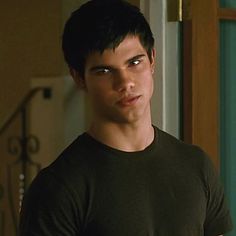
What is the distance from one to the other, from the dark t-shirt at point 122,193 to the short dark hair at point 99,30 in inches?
7.1

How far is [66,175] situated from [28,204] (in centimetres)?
9


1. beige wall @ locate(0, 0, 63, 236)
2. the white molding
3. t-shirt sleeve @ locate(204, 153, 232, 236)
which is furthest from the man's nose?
beige wall @ locate(0, 0, 63, 236)

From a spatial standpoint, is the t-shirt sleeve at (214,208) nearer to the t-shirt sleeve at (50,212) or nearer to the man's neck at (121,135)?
the man's neck at (121,135)

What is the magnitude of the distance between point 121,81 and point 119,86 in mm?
10

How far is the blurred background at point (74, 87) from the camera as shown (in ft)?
5.56

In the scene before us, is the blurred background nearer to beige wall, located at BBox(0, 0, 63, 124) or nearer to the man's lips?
beige wall, located at BBox(0, 0, 63, 124)

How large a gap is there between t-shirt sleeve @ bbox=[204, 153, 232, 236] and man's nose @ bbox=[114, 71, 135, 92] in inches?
11.2

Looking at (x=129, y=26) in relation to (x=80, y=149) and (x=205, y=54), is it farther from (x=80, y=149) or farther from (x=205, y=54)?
(x=205, y=54)

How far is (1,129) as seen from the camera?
2.51 meters

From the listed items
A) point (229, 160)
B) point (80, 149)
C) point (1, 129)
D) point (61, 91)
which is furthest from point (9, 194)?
point (80, 149)

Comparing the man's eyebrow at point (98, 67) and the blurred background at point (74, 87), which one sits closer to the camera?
the man's eyebrow at point (98, 67)

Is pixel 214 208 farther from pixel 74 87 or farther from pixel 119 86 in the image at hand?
pixel 74 87

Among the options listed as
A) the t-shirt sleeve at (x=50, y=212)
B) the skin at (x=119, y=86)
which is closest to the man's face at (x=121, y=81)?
the skin at (x=119, y=86)

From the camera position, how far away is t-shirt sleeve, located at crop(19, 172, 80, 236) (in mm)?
1073
